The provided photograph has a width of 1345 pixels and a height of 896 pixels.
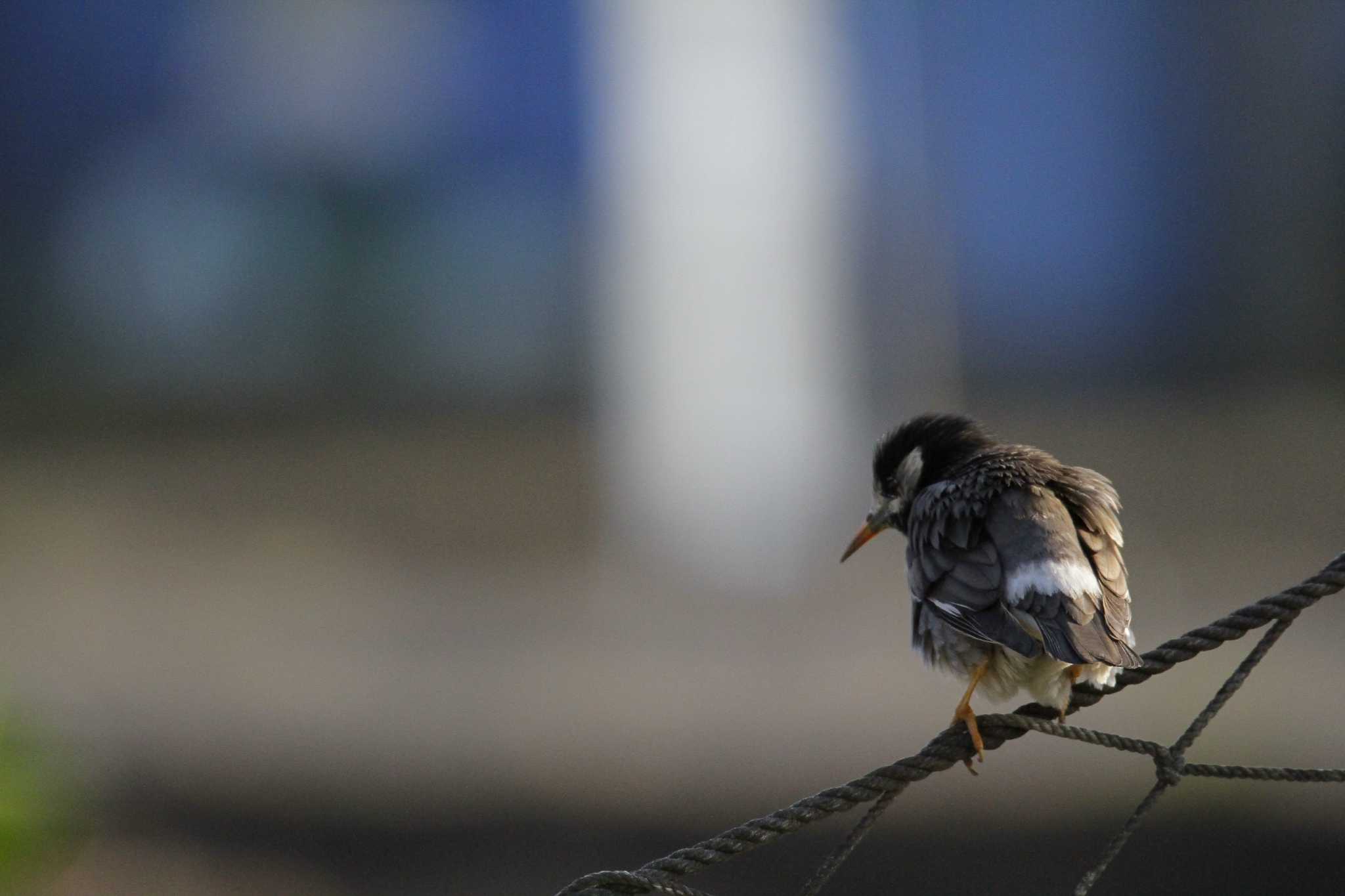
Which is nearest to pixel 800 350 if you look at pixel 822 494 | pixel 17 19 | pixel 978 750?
pixel 822 494

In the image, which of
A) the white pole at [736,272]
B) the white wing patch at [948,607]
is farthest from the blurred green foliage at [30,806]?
the white pole at [736,272]

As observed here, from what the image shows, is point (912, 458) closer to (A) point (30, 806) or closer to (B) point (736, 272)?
(A) point (30, 806)

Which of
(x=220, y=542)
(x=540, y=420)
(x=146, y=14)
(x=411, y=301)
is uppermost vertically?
(x=146, y=14)

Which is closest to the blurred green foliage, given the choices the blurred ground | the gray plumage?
the blurred ground

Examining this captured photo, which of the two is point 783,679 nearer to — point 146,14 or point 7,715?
point 7,715

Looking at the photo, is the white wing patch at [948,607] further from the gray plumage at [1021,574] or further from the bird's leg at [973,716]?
the bird's leg at [973,716]

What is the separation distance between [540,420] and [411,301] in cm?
133

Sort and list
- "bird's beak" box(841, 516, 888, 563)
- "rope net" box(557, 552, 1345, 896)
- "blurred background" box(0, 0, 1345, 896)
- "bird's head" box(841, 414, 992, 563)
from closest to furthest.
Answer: "rope net" box(557, 552, 1345, 896), "bird's head" box(841, 414, 992, 563), "bird's beak" box(841, 516, 888, 563), "blurred background" box(0, 0, 1345, 896)

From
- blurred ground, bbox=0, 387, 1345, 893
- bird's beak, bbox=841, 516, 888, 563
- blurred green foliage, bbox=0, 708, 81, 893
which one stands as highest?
bird's beak, bbox=841, 516, 888, 563

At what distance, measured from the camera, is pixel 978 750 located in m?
2.74

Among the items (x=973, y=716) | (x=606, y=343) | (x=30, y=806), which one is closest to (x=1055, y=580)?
(x=973, y=716)

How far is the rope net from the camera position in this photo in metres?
2.23

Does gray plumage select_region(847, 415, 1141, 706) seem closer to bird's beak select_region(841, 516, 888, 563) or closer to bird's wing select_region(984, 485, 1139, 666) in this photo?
bird's wing select_region(984, 485, 1139, 666)

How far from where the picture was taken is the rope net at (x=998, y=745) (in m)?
2.23
